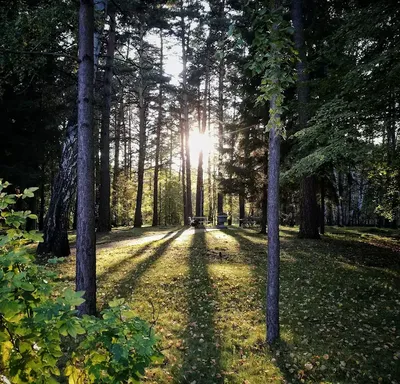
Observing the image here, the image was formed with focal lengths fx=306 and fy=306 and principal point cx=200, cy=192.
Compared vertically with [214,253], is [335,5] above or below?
above

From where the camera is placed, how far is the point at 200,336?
18.1 ft

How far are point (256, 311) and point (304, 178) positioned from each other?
27.2ft

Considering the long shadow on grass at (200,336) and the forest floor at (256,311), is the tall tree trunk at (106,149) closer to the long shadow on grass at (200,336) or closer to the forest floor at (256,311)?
the forest floor at (256,311)

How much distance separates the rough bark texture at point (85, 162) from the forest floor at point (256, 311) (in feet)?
4.32

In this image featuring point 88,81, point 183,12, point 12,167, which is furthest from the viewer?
point 183,12

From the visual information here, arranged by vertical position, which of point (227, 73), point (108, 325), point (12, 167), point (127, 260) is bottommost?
point (127, 260)

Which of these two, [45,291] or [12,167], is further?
[12,167]

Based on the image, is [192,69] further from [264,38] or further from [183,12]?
[264,38]

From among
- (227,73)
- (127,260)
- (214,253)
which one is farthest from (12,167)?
(227,73)

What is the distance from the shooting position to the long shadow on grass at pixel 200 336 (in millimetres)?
4507

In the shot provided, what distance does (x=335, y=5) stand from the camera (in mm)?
10617

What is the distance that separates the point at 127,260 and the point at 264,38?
25.2 ft

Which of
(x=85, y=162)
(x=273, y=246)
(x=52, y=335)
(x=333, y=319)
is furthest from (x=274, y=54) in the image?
(x=333, y=319)

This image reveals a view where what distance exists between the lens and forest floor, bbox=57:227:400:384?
4.63 metres
